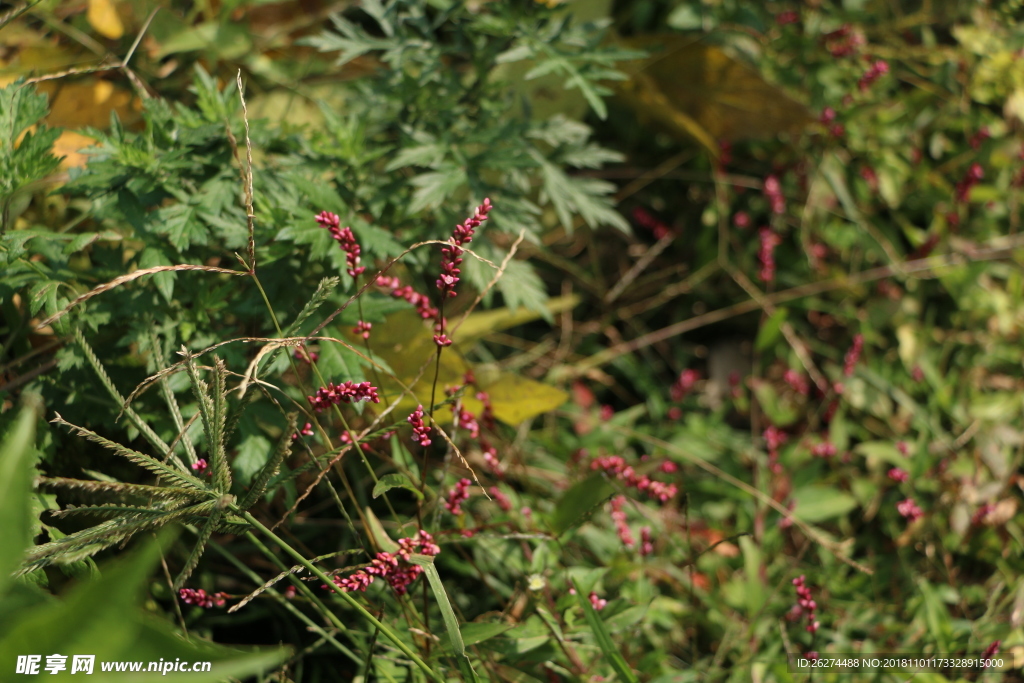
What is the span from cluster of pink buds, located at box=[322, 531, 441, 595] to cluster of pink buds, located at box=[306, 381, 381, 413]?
303 millimetres

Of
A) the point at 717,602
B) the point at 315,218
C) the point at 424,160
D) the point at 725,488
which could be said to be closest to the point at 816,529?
the point at 725,488

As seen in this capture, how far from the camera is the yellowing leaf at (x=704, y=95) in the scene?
248 cm

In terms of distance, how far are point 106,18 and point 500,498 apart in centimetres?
201

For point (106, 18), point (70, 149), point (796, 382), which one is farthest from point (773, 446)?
point (106, 18)

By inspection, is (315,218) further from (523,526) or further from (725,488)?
(725,488)

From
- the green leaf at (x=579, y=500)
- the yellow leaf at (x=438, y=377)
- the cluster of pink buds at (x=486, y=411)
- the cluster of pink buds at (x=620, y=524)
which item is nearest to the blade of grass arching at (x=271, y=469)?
the yellow leaf at (x=438, y=377)

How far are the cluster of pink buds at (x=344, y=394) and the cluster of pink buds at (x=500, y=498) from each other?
53 centimetres

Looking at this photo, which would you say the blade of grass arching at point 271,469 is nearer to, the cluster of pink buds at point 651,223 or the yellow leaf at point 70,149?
the yellow leaf at point 70,149

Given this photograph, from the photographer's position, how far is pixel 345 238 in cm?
149

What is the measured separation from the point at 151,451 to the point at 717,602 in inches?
61.7

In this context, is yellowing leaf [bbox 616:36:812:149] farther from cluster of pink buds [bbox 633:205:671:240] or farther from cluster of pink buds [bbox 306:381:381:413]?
cluster of pink buds [bbox 306:381:381:413]

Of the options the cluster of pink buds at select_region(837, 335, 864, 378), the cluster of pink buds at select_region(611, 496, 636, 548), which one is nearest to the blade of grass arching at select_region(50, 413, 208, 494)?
the cluster of pink buds at select_region(611, 496, 636, 548)

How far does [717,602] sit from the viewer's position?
2070mm

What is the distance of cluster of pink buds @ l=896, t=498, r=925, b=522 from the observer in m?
2.11
